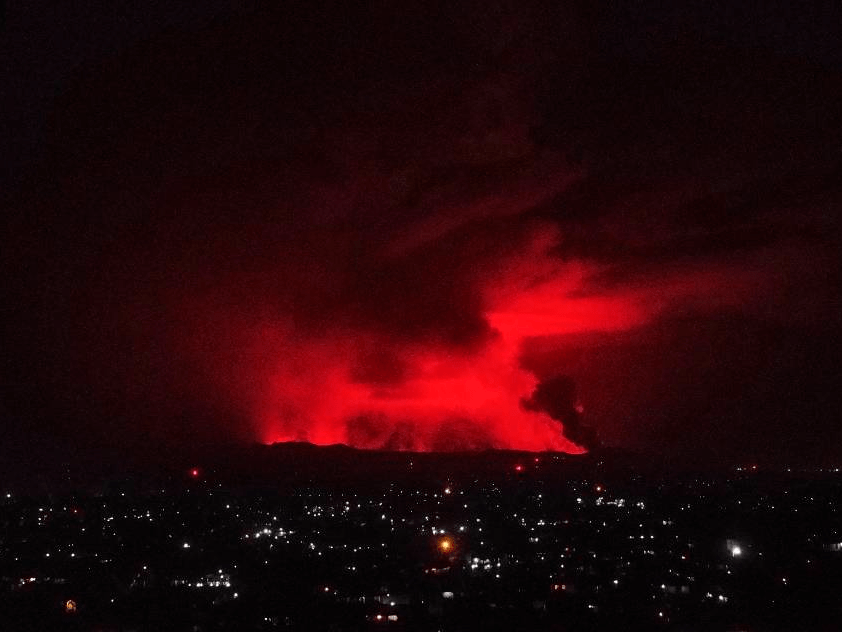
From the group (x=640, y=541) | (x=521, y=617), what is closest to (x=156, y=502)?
(x=640, y=541)

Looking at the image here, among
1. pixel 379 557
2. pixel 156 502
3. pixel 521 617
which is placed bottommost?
pixel 521 617

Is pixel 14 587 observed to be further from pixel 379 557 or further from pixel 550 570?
pixel 550 570

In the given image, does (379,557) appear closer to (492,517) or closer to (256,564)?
(256,564)

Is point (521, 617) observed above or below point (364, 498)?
below

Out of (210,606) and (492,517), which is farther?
(492,517)

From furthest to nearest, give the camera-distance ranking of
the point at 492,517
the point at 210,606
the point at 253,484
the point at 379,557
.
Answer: the point at 253,484 → the point at 492,517 → the point at 379,557 → the point at 210,606

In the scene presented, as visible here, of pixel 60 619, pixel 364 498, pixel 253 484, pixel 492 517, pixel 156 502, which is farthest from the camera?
pixel 253 484
